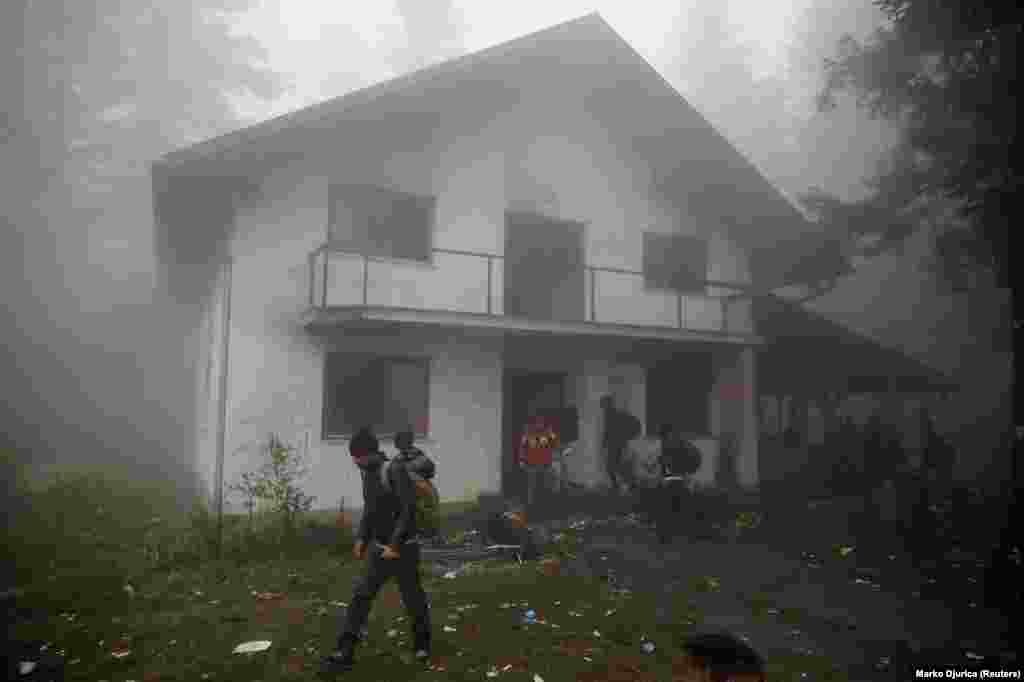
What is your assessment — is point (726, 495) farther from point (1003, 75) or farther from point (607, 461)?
point (1003, 75)

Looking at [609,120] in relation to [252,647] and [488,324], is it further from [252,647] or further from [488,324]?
[252,647]

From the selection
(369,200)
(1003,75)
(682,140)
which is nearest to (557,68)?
(682,140)

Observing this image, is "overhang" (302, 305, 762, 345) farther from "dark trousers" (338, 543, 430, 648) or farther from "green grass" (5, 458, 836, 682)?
"dark trousers" (338, 543, 430, 648)

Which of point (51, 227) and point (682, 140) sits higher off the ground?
point (51, 227)

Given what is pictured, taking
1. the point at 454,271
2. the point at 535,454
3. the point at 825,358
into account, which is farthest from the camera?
the point at 825,358

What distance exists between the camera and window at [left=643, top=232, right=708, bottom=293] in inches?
581

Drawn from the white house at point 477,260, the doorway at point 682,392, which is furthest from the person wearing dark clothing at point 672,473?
the doorway at point 682,392

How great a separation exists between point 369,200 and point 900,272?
30161 mm

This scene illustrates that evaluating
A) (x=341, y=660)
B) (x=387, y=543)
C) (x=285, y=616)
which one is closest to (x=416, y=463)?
(x=387, y=543)

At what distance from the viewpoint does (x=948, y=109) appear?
14461 millimetres

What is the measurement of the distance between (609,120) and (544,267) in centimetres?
331

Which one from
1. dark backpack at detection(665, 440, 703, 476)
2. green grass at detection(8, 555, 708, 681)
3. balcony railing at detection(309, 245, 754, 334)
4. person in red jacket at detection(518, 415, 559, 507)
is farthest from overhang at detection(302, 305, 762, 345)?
green grass at detection(8, 555, 708, 681)

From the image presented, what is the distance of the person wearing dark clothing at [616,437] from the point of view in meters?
12.5

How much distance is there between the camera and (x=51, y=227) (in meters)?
29.8
